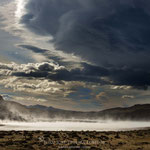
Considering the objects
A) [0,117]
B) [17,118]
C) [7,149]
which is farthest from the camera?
[17,118]

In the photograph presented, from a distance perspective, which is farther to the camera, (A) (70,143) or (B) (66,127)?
(B) (66,127)

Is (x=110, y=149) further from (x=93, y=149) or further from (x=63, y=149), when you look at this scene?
(x=63, y=149)

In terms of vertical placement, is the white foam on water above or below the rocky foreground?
below

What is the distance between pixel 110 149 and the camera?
24.6 meters

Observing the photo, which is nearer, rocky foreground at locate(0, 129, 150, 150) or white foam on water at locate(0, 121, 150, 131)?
rocky foreground at locate(0, 129, 150, 150)

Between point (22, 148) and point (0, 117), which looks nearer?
point (22, 148)

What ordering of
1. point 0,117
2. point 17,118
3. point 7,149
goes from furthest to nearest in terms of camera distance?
point 17,118
point 0,117
point 7,149

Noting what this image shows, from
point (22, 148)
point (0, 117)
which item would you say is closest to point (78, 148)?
point (22, 148)

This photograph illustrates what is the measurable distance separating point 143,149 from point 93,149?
5756 millimetres

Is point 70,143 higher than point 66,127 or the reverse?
higher

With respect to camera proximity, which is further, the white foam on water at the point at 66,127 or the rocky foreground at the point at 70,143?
the white foam on water at the point at 66,127

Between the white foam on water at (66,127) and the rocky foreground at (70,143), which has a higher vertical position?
the rocky foreground at (70,143)

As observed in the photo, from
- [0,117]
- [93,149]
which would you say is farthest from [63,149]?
[0,117]

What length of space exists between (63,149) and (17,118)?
150m
